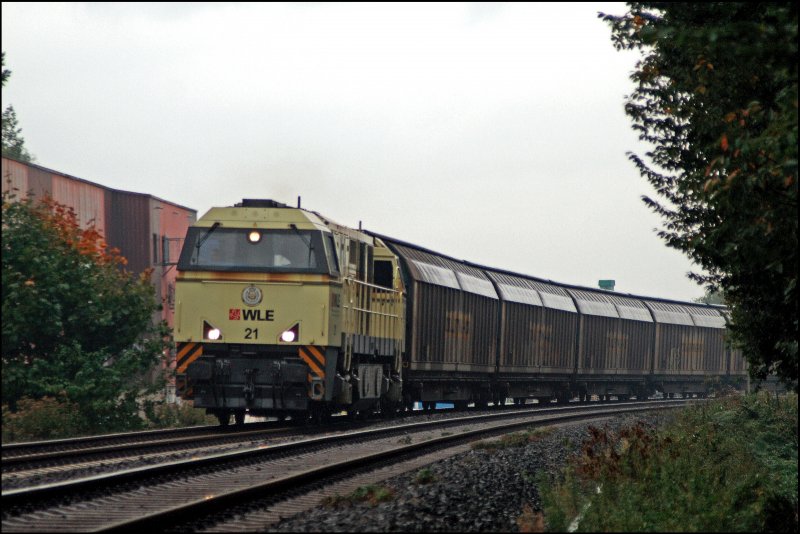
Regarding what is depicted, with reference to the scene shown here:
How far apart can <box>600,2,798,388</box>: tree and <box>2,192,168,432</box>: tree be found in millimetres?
10468

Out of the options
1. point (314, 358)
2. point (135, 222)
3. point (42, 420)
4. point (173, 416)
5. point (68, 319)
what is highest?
point (135, 222)

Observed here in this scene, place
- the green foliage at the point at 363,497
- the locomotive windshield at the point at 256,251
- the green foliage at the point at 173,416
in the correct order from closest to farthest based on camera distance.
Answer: the green foliage at the point at 363,497
the locomotive windshield at the point at 256,251
the green foliage at the point at 173,416

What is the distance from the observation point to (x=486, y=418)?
2572 cm

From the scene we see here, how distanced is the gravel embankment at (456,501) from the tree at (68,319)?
7488 millimetres

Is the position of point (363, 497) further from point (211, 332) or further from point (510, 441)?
point (211, 332)

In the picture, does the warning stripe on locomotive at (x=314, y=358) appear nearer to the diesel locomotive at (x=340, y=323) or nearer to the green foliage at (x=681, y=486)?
the diesel locomotive at (x=340, y=323)

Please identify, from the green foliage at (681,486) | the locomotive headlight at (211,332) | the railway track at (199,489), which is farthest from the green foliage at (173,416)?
the green foliage at (681,486)

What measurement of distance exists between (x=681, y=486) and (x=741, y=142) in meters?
4.66

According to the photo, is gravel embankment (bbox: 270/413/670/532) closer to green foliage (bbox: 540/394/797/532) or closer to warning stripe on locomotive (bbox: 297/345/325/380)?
green foliage (bbox: 540/394/797/532)

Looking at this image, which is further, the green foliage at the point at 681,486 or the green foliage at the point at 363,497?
the green foliage at the point at 363,497

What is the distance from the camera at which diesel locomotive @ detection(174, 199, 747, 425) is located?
717 inches

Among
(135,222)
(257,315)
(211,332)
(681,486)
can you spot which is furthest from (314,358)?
(135,222)

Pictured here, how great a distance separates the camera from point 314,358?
18219 mm

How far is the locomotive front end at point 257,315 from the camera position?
59.3ft
